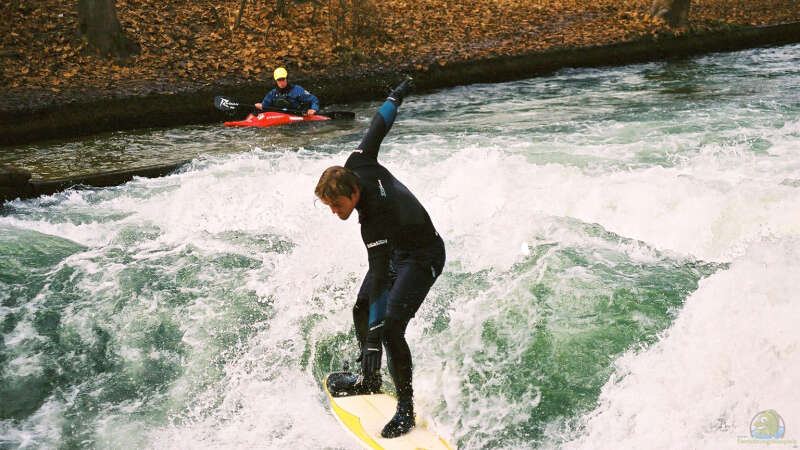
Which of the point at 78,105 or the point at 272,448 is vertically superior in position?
the point at 78,105

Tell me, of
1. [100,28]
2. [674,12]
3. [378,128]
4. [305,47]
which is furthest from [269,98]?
[674,12]

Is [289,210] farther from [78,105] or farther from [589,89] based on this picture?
[589,89]

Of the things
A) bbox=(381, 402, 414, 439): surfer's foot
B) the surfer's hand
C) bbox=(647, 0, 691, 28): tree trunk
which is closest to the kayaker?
the surfer's hand

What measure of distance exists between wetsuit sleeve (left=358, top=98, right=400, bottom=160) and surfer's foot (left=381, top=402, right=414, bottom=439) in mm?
1577

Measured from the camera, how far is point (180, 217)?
8.03 metres

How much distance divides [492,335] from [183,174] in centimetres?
659

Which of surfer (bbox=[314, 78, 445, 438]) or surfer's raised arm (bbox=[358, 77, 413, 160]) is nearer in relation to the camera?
surfer (bbox=[314, 78, 445, 438])

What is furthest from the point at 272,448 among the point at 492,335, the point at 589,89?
the point at 589,89

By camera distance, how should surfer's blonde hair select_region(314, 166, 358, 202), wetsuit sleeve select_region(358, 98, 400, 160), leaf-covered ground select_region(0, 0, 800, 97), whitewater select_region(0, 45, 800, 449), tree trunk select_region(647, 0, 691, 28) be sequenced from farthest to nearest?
tree trunk select_region(647, 0, 691, 28) → leaf-covered ground select_region(0, 0, 800, 97) → whitewater select_region(0, 45, 800, 449) → wetsuit sleeve select_region(358, 98, 400, 160) → surfer's blonde hair select_region(314, 166, 358, 202)

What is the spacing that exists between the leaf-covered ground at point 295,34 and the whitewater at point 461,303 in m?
5.85

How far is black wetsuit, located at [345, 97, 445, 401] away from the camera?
12.2 feet

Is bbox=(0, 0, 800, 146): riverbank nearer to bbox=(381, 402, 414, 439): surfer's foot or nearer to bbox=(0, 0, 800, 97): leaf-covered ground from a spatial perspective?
bbox=(0, 0, 800, 97): leaf-covered ground

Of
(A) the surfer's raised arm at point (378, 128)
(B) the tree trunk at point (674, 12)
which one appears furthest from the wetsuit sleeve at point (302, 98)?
(B) the tree trunk at point (674, 12)

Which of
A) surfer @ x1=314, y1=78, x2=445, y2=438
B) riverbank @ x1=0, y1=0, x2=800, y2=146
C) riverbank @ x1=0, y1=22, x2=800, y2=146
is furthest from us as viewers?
riverbank @ x1=0, y1=0, x2=800, y2=146
